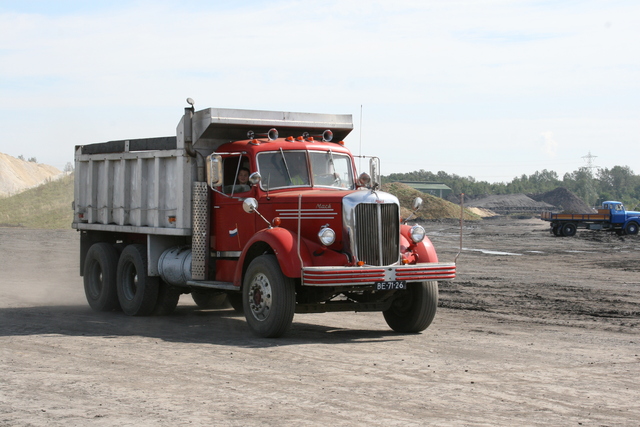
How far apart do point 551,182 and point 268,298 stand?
17291 cm

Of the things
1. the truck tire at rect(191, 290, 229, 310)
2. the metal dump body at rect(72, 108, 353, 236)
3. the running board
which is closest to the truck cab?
the truck tire at rect(191, 290, 229, 310)

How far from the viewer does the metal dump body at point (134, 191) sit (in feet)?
44.1

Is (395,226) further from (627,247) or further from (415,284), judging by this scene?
(627,247)

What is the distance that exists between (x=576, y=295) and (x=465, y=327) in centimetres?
601

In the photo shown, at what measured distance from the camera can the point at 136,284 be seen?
48.5 ft

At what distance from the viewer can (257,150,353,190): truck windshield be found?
12.5m

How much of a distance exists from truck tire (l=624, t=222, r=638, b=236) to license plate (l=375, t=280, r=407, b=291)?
1598 inches

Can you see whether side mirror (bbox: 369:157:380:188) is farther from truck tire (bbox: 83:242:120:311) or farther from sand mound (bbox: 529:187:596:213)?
sand mound (bbox: 529:187:596:213)

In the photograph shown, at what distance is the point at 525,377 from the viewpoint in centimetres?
889

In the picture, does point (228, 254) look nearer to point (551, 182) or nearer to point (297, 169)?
point (297, 169)

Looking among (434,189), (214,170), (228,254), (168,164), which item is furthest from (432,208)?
(214,170)

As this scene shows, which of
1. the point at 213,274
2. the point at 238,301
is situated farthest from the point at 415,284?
the point at 238,301

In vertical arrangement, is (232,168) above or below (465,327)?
above

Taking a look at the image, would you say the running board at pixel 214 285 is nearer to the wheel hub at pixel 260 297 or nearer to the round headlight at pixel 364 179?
the wheel hub at pixel 260 297
